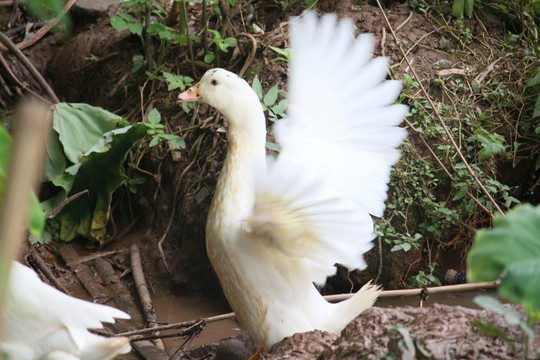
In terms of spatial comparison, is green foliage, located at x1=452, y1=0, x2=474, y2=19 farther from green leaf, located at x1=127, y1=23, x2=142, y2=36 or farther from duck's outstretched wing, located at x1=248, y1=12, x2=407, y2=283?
green leaf, located at x1=127, y1=23, x2=142, y2=36

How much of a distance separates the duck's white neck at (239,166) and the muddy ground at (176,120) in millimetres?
948

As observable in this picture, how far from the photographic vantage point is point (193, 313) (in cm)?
380

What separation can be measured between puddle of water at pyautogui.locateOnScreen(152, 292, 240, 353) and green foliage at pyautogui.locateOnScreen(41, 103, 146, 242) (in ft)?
2.26

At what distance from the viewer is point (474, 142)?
12.9 feet

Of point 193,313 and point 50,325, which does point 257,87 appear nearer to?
point 193,313

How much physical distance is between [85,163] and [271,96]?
1248mm

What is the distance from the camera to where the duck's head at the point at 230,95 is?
2932 mm

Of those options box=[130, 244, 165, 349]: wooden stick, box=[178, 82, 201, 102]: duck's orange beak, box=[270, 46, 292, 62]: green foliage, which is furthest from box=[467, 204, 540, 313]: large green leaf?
box=[270, 46, 292, 62]: green foliage

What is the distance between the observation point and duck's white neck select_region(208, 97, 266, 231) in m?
2.73

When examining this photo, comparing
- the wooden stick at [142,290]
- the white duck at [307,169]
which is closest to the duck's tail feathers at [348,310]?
the white duck at [307,169]

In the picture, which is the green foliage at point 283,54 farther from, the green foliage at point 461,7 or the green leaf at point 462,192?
the green leaf at point 462,192

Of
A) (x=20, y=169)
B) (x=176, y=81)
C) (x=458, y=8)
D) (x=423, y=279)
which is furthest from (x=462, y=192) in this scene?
(x=20, y=169)

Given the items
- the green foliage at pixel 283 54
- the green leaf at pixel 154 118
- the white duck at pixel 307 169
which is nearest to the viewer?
the white duck at pixel 307 169

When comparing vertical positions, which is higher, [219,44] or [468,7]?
[468,7]
